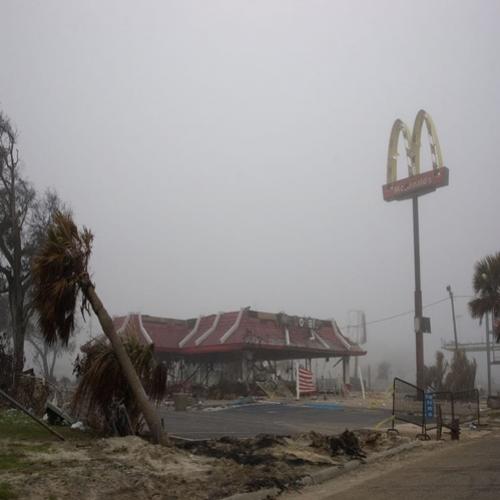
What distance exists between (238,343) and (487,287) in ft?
44.3

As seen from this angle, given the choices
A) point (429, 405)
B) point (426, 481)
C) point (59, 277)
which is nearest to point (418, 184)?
point (429, 405)

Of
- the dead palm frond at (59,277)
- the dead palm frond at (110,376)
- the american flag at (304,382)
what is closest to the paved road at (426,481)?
the dead palm frond at (110,376)

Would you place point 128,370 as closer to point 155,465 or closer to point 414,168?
point 155,465

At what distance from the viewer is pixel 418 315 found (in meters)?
34.2

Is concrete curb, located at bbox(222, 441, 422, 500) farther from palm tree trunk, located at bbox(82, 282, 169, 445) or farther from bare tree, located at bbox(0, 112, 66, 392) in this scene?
bare tree, located at bbox(0, 112, 66, 392)

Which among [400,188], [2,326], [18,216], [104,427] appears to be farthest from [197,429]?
[2,326]

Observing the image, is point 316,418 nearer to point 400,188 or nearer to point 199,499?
point 199,499

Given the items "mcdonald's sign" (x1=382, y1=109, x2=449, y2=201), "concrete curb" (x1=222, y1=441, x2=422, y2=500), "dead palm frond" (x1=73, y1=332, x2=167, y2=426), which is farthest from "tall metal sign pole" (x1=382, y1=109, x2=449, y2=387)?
"dead palm frond" (x1=73, y1=332, x2=167, y2=426)

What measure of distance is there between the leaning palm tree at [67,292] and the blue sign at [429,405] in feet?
27.1

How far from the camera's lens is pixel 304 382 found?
36938 millimetres

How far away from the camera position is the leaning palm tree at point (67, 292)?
12.1 m

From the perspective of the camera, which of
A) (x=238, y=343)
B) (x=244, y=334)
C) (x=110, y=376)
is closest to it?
(x=110, y=376)

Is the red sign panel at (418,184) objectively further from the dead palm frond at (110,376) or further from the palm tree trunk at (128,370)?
the palm tree trunk at (128,370)

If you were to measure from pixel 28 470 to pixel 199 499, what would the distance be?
7.87 feet
